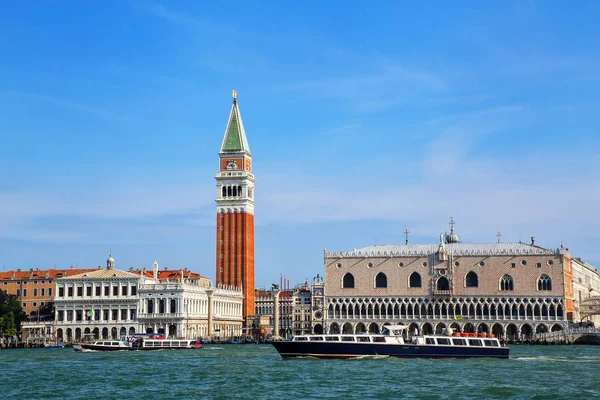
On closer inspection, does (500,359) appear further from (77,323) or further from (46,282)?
(46,282)

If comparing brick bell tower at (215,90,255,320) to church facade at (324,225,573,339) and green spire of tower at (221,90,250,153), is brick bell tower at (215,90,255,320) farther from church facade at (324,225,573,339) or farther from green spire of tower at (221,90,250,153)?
church facade at (324,225,573,339)

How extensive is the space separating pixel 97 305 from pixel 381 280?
3185 centimetres

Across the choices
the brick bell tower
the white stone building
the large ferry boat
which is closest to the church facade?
the brick bell tower

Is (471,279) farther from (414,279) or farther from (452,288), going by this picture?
(414,279)

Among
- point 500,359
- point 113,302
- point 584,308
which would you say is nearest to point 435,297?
point 584,308

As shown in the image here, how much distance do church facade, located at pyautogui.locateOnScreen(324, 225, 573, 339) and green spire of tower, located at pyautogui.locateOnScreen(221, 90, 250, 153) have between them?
22.7m

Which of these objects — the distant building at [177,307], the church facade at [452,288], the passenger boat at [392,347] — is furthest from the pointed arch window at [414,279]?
the passenger boat at [392,347]

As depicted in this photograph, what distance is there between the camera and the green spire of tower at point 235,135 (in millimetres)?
123050

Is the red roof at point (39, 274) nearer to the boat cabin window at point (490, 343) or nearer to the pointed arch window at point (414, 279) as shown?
the pointed arch window at point (414, 279)

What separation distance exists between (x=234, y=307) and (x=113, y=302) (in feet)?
58.2

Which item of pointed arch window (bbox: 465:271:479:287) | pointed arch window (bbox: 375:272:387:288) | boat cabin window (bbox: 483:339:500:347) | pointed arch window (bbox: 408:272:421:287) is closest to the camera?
boat cabin window (bbox: 483:339:500:347)

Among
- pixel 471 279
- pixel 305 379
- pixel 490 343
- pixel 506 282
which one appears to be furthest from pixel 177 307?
pixel 305 379

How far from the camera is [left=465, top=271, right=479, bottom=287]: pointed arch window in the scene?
10269 centimetres

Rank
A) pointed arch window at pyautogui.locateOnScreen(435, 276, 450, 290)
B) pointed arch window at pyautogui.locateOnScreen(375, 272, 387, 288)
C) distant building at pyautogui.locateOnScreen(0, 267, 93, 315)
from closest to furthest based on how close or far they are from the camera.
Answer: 1. pointed arch window at pyautogui.locateOnScreen(435, 276, 450, 290)
2. pointed arch window at pyautogui.locateOnScreen(375, 272, 387, 288)
3. distant building at pyautogui.locateOnScreen(0, 267, 93, 315)
